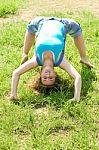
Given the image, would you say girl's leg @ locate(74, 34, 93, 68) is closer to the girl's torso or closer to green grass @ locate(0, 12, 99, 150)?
green grass @ locate(0, 12, 99, 150)

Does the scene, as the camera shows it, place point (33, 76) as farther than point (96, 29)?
No

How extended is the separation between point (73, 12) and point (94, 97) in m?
3.55

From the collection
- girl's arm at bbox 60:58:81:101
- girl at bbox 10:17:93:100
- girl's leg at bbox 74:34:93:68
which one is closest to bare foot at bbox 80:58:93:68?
girl's leg at bbox 74:34:93:68

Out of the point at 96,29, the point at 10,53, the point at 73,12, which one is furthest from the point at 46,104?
the point at 73,12

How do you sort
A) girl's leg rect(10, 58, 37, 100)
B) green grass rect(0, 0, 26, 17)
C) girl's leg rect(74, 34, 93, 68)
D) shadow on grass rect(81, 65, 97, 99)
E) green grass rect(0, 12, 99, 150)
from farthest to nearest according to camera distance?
green grass rect(0, 0, 26, 17)
girl's leg rect(74, 34, 93, 68)
shadow on grass rect(81, 65, 97, 99)
girl's leg rect(10, 58, 37, 100)
green grass rect(0, 12, 99, 150)

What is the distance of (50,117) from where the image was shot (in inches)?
166

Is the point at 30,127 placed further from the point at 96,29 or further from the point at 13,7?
the point at 13,7

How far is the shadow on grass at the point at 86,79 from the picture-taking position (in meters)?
4.73

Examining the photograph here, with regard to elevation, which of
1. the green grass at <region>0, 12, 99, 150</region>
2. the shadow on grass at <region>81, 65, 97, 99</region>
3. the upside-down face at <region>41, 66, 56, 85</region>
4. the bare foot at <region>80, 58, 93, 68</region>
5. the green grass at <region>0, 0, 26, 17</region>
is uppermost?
the green grass at <region>0, 0, 26, 17</region>

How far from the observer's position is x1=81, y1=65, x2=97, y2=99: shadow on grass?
4.73m

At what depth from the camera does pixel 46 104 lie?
4.50m

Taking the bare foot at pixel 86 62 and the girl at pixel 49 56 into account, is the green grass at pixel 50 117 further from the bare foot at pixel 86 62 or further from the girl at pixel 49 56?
the girl at pixel 49 56

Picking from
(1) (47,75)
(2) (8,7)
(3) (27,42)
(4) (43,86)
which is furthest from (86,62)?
(2) (8,7)

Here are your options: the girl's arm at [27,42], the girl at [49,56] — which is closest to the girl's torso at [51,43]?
the girl at [49,56]
